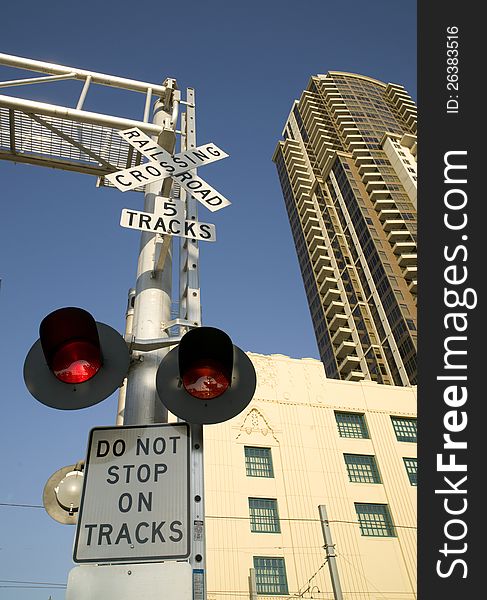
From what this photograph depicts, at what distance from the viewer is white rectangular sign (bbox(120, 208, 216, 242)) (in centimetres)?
402

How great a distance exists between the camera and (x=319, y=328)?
7875 centimetres

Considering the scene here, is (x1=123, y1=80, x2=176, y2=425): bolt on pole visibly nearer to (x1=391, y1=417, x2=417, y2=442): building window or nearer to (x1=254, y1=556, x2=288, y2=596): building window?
(x1=254, y1=556, x2=288, y2=596): building window

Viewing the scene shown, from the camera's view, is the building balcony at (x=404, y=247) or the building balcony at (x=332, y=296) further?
the building balcony at (x=332, y=296)

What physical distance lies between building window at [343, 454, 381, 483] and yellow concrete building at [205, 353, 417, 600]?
59 millimetres

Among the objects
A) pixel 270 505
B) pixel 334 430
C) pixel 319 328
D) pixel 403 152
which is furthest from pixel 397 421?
pixel 403 152

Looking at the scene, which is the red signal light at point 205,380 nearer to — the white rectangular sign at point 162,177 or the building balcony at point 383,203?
the white rectangular sign at point 162,177

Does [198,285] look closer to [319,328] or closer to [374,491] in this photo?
[374,491]

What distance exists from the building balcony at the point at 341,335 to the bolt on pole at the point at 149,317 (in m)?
66.8

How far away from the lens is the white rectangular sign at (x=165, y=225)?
13.2 feet

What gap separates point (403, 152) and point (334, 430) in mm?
60404

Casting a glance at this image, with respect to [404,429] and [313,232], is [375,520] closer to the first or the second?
[404,429]

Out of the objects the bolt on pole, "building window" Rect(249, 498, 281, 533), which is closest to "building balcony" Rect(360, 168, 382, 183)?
"building window" Rect(249, 498, 281, 533)

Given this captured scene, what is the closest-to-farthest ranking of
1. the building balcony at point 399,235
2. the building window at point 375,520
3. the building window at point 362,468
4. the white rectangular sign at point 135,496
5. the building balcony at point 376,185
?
1. the white rectangular sign at point 135,496
2. the building window at point 375,520
3. the building window at point 362,468
4. the building balcony at point 399,235
5. the building balcony at point 376,185

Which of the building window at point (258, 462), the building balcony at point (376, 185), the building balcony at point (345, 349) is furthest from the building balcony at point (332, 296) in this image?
the building window at point (258, 462)
